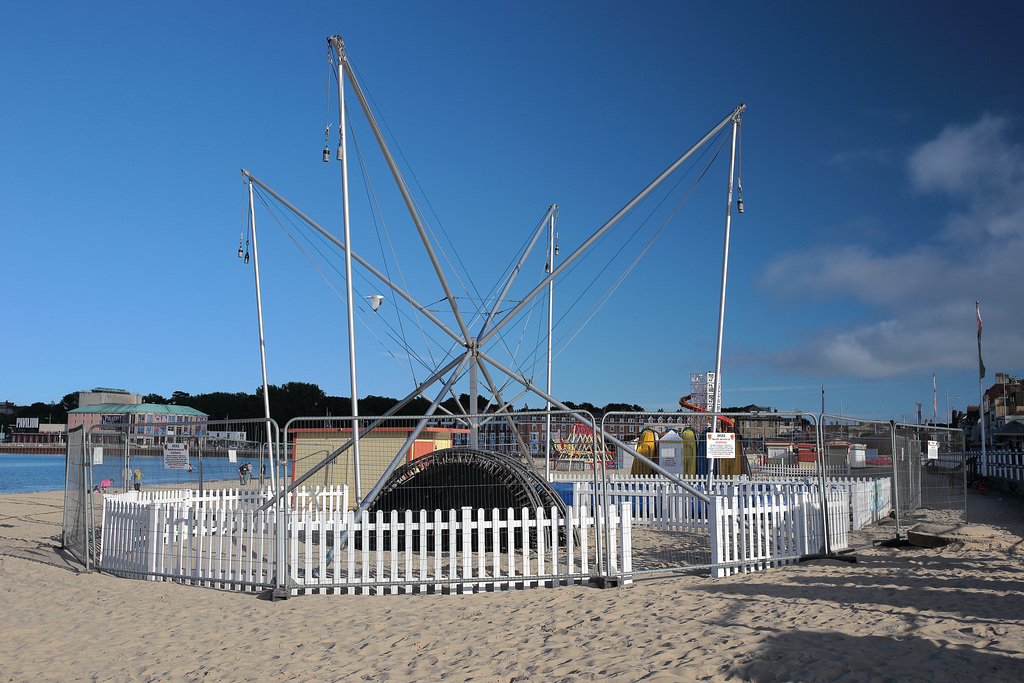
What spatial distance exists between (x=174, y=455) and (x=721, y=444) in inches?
401

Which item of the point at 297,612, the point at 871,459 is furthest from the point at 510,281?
the point at 297,612

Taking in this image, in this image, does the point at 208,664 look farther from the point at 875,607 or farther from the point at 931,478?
the point at 931,478

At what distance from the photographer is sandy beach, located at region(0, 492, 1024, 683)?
5.84m

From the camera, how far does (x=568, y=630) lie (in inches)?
284

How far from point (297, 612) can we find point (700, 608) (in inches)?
187

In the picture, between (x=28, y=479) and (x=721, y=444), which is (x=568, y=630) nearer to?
(x=721, y=444)

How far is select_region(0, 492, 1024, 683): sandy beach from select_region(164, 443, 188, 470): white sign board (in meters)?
3.05

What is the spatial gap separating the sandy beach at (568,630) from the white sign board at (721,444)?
6.76ft

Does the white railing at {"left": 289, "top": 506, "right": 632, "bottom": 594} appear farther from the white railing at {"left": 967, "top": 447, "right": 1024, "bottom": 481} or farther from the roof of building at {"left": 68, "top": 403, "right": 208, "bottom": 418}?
the roof of building at {"left": 68, "top": 403, "right": 208, "bottom": 418}

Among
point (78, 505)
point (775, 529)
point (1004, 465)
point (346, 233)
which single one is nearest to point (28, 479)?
point (78, 505)

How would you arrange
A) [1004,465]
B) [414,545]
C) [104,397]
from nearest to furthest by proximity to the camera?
[414,545]
[1004,465]
[104,397]

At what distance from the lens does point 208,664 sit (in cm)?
652

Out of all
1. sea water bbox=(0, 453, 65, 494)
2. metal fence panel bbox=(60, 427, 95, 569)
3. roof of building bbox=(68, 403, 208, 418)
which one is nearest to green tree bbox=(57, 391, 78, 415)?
sea water bbox=(0, 453, 65, 494)

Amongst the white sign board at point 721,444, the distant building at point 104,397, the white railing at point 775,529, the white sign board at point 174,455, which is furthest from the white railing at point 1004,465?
the distant building at point 104,397
